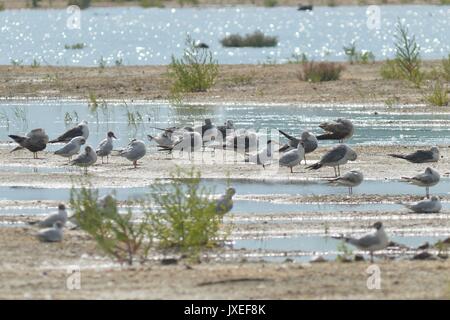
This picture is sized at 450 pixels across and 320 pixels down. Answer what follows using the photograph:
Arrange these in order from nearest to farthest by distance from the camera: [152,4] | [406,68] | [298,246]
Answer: [298,246]
[406,68]
[152,4]

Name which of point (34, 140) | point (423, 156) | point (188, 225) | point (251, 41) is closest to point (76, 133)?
point (34, 140)

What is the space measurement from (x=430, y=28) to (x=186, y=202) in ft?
189

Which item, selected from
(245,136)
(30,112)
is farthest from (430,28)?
(245,136)

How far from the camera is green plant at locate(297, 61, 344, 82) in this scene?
35.6m

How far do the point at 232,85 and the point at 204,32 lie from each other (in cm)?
3544

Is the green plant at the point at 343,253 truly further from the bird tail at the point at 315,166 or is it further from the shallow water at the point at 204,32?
the shallow water at the point at 204,32

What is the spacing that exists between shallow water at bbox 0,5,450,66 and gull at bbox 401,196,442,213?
98.8 ft

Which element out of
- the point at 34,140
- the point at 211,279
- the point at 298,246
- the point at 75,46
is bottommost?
the point at 298,246

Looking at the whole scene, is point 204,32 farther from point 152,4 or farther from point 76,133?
point 76,133

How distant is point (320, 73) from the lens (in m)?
35.7

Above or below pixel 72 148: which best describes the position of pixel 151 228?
below

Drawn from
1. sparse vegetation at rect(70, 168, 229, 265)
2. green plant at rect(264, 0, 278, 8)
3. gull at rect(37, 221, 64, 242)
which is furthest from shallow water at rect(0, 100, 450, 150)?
green plant at rect(264, 0, 278, 8)

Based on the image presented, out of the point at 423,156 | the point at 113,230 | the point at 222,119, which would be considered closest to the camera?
the point at 113,230

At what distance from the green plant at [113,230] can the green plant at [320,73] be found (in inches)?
886
